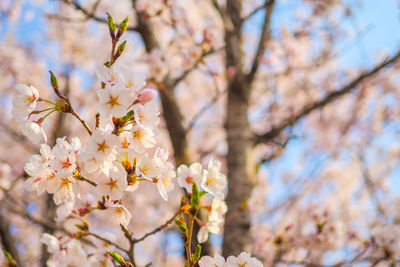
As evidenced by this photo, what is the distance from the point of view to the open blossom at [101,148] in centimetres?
82

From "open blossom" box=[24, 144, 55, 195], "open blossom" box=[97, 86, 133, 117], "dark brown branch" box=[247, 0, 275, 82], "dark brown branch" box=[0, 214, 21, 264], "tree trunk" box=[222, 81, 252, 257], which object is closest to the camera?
"open blossom" box=[97, 86, 133, 117]

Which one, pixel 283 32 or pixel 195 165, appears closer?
pixel 195 165

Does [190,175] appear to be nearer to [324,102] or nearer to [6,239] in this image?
[324,102]

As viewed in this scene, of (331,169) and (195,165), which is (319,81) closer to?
(331,169)

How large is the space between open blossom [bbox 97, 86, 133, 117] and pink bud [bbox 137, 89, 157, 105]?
0.08 metres

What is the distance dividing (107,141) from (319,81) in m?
5.44

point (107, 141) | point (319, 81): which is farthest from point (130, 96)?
point (319, 81)

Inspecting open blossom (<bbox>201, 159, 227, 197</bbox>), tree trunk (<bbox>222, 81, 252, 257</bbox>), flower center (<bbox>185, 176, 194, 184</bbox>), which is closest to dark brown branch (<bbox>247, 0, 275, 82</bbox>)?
tree trunk (<bbox>222, 81, 252, 257</bbox>)

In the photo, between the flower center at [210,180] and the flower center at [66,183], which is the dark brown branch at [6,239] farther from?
the flower center at [210,180]

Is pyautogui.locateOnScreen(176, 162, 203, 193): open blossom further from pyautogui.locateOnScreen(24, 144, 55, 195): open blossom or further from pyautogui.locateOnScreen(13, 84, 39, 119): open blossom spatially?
pyautogui.locateOnScreen(13, 84, 39, 119): open blossom

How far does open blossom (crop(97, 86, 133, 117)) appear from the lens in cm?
82

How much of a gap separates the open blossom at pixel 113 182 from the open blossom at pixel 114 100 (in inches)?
6.5

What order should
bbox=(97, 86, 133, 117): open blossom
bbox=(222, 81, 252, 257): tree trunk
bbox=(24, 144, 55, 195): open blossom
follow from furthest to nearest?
bbox=(222, 81, 252, 257): tree trunk, bbox=(24, 144, 55, 195): open blossom, bbox=(97, 86, 133, 117): open blossom

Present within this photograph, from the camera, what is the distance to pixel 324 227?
6.48 feet
